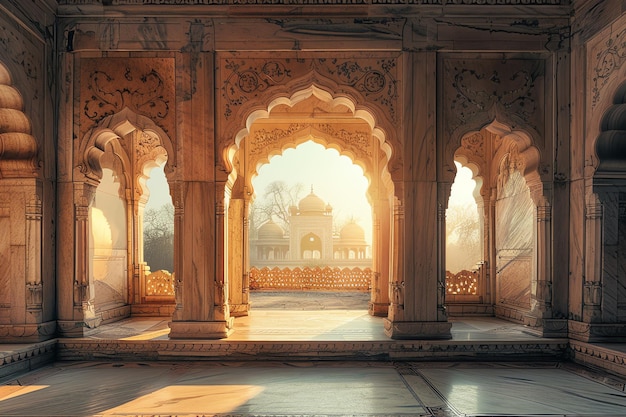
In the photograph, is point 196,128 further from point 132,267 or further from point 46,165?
point 132,267

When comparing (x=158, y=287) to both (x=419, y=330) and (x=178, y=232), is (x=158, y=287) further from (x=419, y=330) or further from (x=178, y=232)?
(x=419, y=330)

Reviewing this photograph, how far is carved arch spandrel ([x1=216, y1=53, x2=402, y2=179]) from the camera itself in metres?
5.70

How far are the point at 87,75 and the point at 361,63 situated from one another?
333 centimetres

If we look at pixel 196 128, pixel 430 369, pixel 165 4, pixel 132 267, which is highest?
pixel 165 4

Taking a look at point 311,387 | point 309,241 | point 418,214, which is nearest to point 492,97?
point 418,214

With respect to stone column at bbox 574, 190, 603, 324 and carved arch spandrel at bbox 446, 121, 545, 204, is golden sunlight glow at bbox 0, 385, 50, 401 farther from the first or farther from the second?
carved arch spandrel at bbox 446, 121, 545, 204

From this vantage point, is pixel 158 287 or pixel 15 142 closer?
pixel 15 142

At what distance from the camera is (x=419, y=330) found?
18.1ft

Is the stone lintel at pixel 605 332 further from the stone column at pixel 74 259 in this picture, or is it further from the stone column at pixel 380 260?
the stone column at pixel 74 259

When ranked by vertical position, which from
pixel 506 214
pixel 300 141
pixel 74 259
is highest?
pixel 300 141

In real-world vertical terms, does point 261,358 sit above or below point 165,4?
below

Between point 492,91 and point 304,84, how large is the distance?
2.28 m

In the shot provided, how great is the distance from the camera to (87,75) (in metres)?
5.74

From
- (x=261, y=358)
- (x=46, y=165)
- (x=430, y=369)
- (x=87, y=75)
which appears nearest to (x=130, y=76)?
(x=87, y=75)
